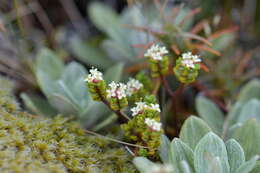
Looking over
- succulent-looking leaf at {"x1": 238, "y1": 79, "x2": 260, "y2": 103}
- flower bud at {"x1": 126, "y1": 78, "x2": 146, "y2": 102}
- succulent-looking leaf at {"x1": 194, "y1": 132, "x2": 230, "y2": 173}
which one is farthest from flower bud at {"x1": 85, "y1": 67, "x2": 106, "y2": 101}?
succulent-looking leaf at {"x1": 238, "y1": 79, "x2": 260, "y2": 103}

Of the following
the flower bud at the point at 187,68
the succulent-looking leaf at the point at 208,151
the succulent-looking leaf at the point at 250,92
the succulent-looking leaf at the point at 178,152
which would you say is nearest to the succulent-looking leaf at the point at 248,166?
the succulent-looking leaf at the point at 208,151

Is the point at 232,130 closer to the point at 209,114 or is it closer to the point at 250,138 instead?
the point at 250,138

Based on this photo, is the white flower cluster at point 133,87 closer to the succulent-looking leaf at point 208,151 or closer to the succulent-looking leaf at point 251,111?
the succulent-looking leaf at point 208,151

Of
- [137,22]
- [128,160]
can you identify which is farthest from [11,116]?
[137,22]

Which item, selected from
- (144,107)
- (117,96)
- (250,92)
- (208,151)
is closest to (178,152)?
(208,151)

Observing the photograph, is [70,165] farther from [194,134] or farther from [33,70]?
[33,70]

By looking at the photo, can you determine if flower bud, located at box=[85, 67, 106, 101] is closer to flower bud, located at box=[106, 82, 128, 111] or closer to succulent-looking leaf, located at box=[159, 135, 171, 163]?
flower bud, located at box=[106, 82, 128, 111]
